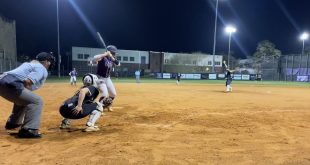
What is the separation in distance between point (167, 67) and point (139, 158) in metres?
73.7

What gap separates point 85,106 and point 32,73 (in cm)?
143

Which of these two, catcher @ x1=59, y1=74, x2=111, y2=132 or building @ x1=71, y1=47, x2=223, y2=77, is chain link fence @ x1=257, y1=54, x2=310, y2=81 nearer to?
building @ x1=71, y1=47, x2=223, y2=77

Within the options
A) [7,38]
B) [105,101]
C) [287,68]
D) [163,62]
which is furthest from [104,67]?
[163,62]

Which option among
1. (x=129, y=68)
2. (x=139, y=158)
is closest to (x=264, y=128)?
(x=139, y=158)

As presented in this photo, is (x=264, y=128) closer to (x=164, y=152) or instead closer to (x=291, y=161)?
(x=291, y=161)

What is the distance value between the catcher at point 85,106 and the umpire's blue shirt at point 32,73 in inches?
35.0

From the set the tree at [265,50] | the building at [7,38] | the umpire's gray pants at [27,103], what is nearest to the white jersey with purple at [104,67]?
the umpire's gray pants at [27,103]

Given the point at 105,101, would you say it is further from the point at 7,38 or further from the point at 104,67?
the point at 7,38

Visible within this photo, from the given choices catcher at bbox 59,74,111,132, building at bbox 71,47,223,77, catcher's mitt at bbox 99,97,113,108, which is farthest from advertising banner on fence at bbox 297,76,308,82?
catcher at bbox 59,74,111,132

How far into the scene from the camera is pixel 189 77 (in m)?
55.4

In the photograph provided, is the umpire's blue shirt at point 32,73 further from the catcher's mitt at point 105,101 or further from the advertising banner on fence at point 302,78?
the advertising banner on fence at point 302,78

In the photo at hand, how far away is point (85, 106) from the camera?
698 centimetres

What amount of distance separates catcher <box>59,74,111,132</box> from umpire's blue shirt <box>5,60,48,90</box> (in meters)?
0.89

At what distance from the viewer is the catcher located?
673 cm
